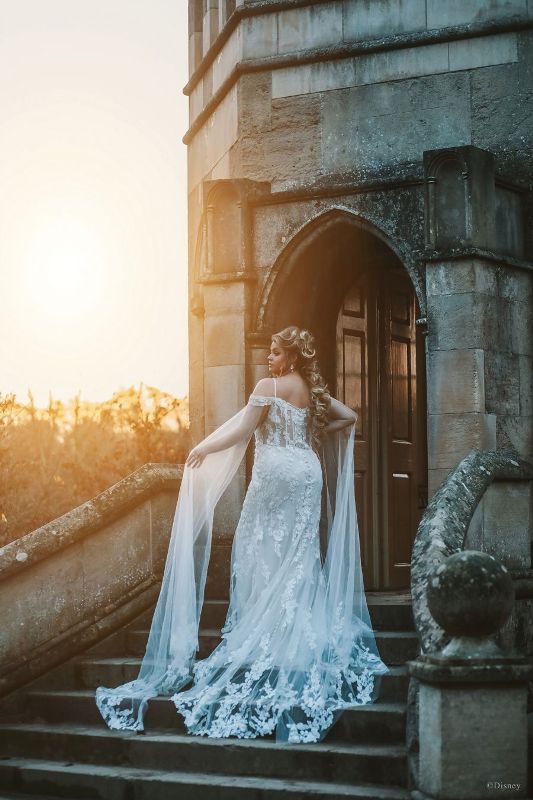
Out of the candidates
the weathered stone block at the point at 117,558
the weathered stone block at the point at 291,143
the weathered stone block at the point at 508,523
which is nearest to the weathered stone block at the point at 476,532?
the weathered stone block at the point at 508,523

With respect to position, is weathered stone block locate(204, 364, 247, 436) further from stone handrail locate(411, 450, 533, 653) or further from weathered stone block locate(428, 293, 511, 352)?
stone handrail locate(411, 450, 533, 653)

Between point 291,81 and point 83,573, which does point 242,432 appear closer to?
point 83,573

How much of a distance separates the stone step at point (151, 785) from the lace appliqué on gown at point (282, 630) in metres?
0.38

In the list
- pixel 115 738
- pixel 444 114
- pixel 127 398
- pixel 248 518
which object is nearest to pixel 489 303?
pixel 444 114

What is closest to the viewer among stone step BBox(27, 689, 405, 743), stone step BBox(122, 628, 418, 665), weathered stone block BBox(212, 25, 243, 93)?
stone step BBox(27, 689, 405, 743)

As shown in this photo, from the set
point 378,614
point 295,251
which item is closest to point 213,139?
point 295,251

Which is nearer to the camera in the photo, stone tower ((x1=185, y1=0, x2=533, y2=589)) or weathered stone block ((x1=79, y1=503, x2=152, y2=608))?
weathered stone block ((x1=79, y1=503, x2=152, y2=608))

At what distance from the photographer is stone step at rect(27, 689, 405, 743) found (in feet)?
20.2

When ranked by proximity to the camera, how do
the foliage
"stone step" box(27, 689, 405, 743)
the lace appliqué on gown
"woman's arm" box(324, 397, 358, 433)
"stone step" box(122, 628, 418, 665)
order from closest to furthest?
"stone step" box(27, 689, 405, 743) < the lace appliqué on gown < "stone step" box(122, 628, 418, 665) < "woman's arm" box(324, 397, 358, 433) < the foliage

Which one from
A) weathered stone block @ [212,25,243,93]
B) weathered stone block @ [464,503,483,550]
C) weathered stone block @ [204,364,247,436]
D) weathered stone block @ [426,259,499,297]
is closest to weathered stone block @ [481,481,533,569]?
weathered stone block @ [464,503,483,550]

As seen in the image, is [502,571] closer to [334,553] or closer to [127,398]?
[334,553]

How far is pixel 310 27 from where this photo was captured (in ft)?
31.2

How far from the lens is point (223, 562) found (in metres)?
8.66

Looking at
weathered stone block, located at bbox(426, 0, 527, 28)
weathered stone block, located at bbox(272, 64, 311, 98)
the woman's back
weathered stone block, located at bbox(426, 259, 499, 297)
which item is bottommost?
the woman's back
